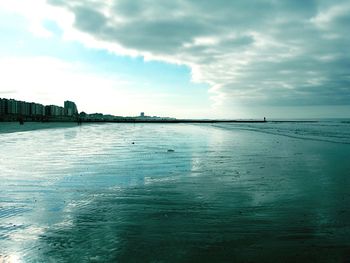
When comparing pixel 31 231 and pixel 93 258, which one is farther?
pixel 31 231

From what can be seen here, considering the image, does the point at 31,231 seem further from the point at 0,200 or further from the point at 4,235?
the point at 0,200

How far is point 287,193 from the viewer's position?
→ 12.4 m

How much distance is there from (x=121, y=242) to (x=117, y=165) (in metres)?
12.4

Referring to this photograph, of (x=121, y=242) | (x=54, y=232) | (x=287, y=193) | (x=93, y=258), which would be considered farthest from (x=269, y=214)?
(x=54, y=232)

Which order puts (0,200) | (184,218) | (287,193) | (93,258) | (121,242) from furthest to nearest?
(287,193), (0,200), (184,218), (121,242), (93,258)

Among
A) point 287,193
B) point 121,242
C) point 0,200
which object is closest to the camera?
point 121,242

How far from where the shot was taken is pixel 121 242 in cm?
750

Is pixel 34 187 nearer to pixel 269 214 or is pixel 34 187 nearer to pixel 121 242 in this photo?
pixel 121 242

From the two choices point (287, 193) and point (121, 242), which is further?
point (287, 193)

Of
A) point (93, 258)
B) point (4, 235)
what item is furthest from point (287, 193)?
point (4, 235)

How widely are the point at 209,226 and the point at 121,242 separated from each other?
234cm

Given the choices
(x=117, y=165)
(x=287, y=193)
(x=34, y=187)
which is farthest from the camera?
(x=117, y=165)

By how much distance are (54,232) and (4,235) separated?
3.66 ft

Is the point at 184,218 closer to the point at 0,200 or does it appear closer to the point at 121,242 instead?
the point at 121,242
